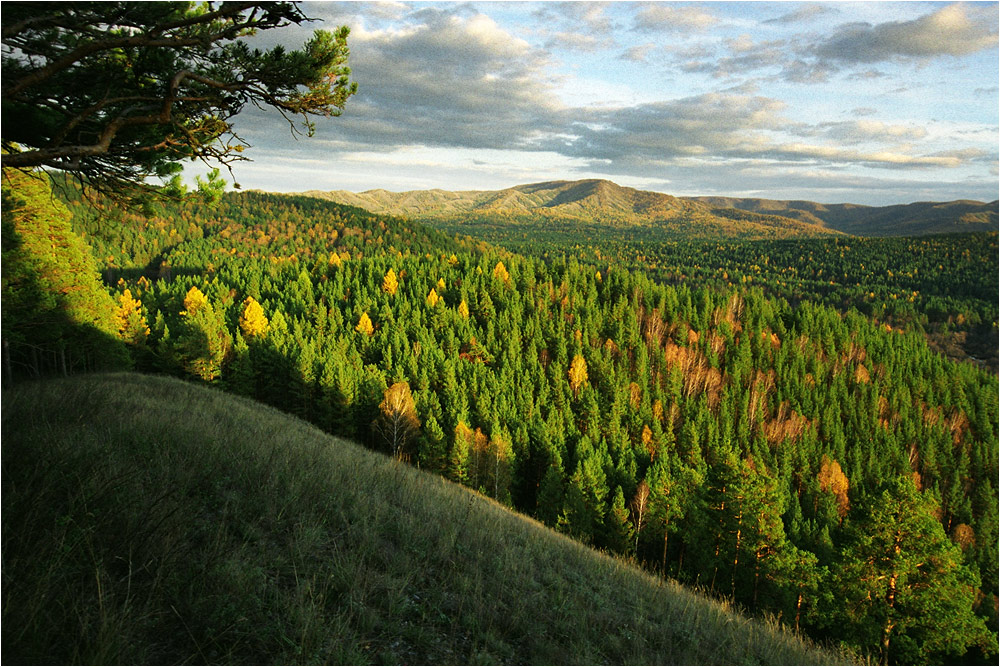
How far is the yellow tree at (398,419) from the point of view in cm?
4109

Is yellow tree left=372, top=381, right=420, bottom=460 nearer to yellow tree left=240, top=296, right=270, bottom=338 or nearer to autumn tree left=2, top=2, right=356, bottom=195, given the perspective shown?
yellow tree left=240, top=296, right=270, bottom=338

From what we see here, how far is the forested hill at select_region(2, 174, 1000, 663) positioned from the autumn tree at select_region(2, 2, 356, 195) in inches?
67.6

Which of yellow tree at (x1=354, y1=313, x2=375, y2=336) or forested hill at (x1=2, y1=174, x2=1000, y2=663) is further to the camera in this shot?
yellow tree at (x1=354, y1=313, x2=375, y2=336)

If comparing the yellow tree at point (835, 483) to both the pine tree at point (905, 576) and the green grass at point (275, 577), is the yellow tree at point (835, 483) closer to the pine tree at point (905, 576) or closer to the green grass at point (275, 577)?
the pine tree at point (905, 576)

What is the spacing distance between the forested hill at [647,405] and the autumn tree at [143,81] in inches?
67.6

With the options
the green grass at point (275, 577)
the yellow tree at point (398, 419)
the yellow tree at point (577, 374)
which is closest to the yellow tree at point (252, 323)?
the yellow tree at point (398, 419)

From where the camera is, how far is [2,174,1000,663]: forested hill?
61.6ft

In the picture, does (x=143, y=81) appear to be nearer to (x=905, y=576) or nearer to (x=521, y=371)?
(x=905, y=576)

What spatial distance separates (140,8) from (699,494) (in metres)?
29.5

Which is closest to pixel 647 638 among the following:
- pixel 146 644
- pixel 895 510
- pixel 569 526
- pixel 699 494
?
pixel 146 644

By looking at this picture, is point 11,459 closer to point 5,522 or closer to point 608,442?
point 5,522

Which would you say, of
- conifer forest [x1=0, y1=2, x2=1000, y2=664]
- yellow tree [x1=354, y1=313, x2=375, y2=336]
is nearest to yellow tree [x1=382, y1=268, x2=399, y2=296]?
conifer forest [x1=0, y1=2, x2=1000, y2=664]

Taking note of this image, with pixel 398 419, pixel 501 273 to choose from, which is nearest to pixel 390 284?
pixel 501 273

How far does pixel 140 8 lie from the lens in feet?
22.8
